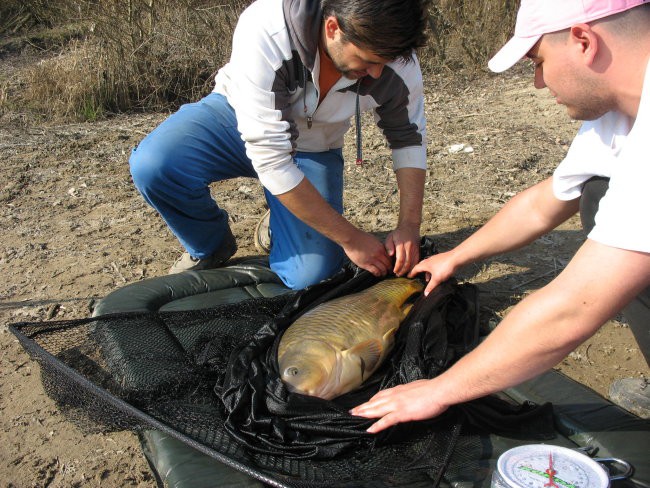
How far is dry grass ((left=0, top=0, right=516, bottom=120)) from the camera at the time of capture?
6.09 meters

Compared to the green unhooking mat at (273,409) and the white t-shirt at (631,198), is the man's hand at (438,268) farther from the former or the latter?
the white t-shirt at (631,198)

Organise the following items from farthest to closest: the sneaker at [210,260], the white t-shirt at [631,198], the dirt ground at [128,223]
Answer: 1. the sneaker at [210,260]
2. the dirt ground at [128,223]
3. the white t-shirt at [631,198]

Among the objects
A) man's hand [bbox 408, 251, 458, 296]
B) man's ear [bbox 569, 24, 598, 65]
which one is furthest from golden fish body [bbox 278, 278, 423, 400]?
man's ear [bbox 569, 24, 598, 65]

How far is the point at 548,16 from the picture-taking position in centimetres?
163

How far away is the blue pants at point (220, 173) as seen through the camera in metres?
3.08

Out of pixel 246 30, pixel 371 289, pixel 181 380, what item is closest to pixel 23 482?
pixel 181 380

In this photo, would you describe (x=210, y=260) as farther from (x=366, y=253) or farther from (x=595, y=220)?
(x=595, y=220)

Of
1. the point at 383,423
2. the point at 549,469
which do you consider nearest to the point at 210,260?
the point at 383,423

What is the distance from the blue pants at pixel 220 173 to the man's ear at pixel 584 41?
1.59 metres

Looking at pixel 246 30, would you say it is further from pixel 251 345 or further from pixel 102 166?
pixel 102 166

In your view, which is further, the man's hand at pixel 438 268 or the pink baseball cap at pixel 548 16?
the man's hand at pixel 438 268

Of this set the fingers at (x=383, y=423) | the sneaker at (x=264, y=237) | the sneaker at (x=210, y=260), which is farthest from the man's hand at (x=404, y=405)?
the sneaker at (x=264, y=237)

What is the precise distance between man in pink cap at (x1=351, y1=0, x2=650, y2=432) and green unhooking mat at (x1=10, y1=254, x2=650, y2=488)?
0.16m

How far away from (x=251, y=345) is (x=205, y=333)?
341mm
